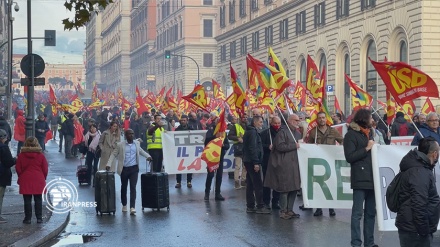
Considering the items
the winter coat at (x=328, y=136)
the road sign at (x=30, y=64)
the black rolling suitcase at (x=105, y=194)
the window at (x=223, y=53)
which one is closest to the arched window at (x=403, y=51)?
the road sign at (x=30, y=64)

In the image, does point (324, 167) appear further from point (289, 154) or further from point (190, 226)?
point (190, 226)

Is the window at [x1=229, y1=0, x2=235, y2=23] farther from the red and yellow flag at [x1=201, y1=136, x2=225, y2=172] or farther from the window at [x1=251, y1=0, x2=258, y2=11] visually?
the red and yellow flag at [x1=201, y1=136, x2=225, y2=172]

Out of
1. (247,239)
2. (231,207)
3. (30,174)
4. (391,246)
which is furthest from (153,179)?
(391,246)

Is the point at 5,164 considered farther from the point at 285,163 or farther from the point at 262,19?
the point at 262,19

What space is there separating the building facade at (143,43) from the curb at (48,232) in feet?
316

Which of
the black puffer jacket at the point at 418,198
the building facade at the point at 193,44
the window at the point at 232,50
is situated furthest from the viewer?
the building facade at the point at 193,44

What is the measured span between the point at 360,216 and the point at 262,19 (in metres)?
55.0

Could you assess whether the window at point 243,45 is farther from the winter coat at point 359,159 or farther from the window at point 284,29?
the winter coat at point 359,159

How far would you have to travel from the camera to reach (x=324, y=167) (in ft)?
41.8

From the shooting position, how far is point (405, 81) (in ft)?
37.3

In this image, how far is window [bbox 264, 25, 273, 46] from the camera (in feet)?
206

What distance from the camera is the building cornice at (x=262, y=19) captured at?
5710 centimetres

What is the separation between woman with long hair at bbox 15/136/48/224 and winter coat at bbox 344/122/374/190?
4.98 m

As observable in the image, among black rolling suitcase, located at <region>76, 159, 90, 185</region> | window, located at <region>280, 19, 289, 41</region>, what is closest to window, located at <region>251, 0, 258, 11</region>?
window, located at <region>280, 19, 289, 41</region>
